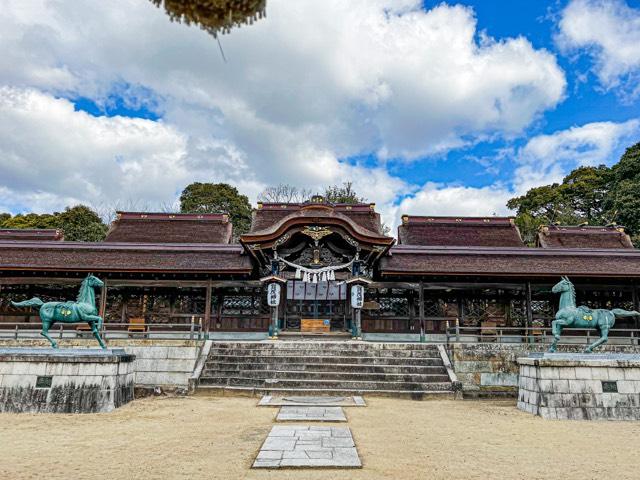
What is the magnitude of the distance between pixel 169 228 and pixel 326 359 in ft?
44.7

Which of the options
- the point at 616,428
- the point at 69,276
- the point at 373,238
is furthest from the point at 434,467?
the point at 69,276

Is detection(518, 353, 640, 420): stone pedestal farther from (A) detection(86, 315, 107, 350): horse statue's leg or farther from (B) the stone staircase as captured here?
(A) detection(86, 315, 107, 350): horse statue's leg

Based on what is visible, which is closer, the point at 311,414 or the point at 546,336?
the point at 311,414

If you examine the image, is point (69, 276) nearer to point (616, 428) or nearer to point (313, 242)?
point (313, 242)

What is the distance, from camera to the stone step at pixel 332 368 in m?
12.2

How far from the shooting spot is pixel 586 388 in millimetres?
8961

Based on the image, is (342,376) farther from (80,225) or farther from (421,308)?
(80,225)

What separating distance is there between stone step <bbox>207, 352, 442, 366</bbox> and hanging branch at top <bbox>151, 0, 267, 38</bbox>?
10708 mm

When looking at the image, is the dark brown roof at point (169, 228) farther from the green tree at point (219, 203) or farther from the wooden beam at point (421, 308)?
the green tree at point (219, 203)

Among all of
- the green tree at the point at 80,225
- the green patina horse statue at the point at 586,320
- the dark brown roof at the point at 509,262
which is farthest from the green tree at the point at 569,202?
the green tree at the point at 80,225

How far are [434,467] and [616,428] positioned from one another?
474cm

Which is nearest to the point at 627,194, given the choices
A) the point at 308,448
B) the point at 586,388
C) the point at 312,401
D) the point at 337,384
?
the point at 586,388

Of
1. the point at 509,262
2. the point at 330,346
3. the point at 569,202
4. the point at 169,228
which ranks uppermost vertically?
the point at 569,202

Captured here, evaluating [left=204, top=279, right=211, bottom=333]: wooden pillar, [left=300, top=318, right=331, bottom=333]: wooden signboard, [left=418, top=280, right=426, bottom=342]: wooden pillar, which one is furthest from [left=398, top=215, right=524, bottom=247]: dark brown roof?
[left=204, top=279, right=211, bottom=333]: wooden pillar
